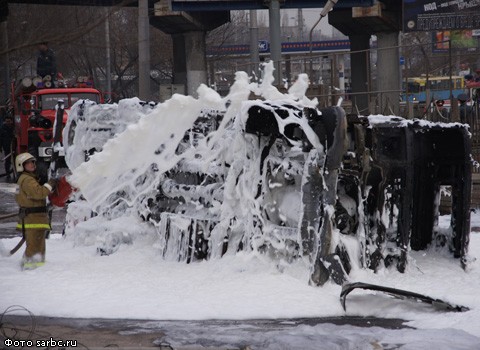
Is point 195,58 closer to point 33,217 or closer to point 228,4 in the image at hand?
point 228,4

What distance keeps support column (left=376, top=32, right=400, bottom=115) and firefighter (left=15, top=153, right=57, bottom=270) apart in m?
8.35

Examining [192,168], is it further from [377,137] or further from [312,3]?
[312,3]

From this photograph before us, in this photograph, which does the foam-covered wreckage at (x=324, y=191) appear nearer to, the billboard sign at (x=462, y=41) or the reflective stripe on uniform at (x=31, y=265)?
the reflective stripe on uniform at (x=31, y=265)

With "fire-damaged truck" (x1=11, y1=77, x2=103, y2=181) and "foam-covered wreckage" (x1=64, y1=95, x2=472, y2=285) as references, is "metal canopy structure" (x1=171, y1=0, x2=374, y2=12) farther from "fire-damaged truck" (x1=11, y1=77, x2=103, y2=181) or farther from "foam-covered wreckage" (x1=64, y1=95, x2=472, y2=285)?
"foam-covered wreckage" (x1=64, y1=95, x2=472, y2=285)

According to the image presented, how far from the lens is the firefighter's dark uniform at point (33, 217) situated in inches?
384

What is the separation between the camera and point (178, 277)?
343 inches

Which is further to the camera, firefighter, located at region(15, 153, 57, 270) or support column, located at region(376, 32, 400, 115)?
support column, located at region(376, 32, 400, 115)

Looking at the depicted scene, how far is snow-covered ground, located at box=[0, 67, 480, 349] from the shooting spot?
7.59 meters

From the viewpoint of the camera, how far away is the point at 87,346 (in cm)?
670

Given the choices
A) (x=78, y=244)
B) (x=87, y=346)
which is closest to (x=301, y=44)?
(x=78, y=244)

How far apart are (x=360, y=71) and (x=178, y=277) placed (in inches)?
624

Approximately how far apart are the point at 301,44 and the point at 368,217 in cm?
3927

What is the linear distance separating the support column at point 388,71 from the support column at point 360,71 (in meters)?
0.41

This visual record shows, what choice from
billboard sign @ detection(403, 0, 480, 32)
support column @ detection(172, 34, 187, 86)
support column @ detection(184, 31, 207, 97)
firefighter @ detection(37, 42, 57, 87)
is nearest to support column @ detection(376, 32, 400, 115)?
billboard sign @ detection(403, 0, 480, 32)
